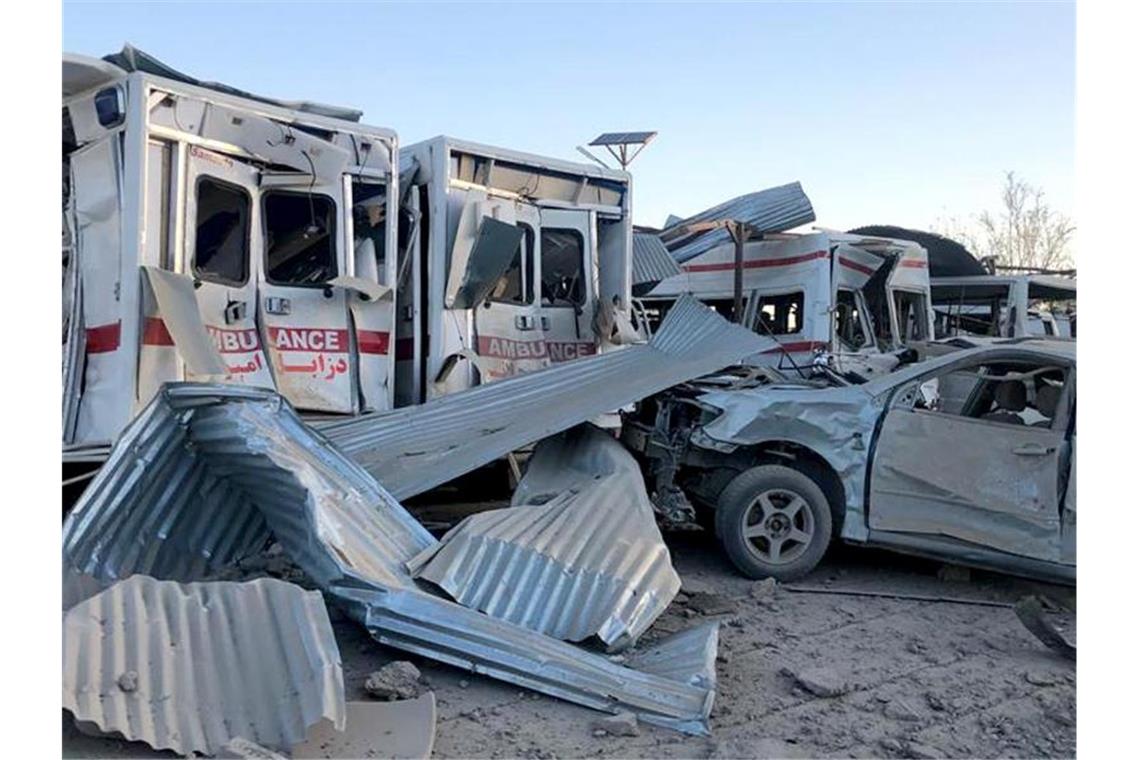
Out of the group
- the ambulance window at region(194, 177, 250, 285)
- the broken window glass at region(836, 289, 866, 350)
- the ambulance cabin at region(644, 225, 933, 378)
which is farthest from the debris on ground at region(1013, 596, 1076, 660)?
the broken window glass at region(836, 289, 866, 350)

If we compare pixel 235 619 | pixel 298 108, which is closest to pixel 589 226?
pixel 298 108

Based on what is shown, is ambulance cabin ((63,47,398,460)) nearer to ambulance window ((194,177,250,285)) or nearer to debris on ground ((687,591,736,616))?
ambulance window ((194,177,250,285))

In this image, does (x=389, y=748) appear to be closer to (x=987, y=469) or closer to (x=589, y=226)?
(x=987, y=469)

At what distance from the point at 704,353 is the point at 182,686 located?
15.4 ft

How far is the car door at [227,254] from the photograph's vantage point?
6375 millimetres

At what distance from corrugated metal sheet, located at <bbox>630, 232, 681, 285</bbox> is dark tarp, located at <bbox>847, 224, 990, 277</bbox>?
5624 millimetres

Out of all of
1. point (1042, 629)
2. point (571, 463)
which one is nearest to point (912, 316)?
point (571, 463)

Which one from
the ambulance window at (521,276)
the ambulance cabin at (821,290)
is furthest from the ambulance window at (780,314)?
the ambulance window at (521,276)

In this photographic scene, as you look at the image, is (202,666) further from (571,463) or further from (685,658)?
(571,463)

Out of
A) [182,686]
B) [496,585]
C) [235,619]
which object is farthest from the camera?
[496,585]

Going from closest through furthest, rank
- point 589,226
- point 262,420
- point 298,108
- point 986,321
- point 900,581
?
1. point 262,420
2. point 900,581
3. point 298,108
4. point 589,226
5. point 986,321

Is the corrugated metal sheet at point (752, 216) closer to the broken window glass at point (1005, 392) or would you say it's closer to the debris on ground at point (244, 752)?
the broken window glass at point (1005, 392)

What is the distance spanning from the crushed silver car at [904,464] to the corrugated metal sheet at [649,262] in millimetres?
4218

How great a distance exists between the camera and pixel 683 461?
264 inches
